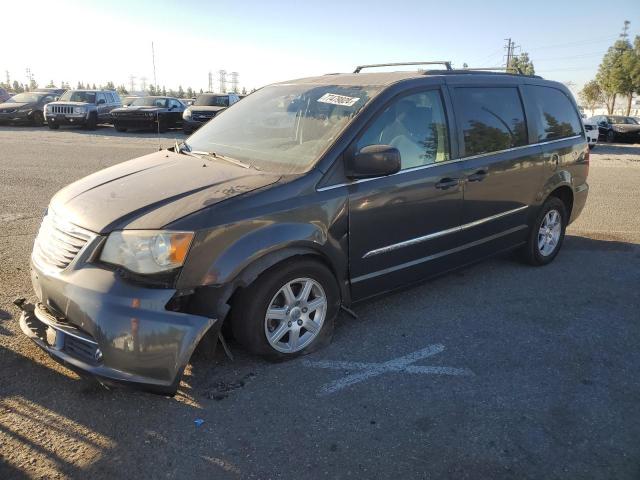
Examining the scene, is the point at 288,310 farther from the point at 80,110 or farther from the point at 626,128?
the point at 626,128

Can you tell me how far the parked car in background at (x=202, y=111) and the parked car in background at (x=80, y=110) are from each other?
14.7 feet

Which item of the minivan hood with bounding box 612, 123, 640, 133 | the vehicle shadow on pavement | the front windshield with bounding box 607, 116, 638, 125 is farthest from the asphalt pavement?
the front windshield with bounding box 607, 116, 638, 125

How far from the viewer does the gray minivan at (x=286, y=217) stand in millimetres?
2807

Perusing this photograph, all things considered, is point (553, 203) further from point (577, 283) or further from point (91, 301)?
point (91, 301)

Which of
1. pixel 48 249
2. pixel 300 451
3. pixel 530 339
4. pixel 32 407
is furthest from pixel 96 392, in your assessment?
pixel 530 339

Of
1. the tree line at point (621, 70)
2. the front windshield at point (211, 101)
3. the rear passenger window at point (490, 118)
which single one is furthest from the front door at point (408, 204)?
the tree line at point (621, 70)

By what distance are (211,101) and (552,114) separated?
722 inches

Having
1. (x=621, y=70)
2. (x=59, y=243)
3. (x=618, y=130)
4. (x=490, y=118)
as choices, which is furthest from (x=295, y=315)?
(x=621, y=70)

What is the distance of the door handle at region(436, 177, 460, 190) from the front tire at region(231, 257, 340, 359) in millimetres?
1208

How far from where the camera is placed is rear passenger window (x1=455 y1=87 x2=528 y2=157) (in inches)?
170

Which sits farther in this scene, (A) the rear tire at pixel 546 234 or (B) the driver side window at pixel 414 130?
(A) the rear tire at pixel 546 234

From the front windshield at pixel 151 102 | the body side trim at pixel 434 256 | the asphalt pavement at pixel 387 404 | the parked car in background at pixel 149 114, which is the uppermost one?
the front windshield at pixel 151 102

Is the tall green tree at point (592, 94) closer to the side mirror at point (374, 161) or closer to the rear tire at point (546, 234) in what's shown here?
the rear tire at point (546, 234)

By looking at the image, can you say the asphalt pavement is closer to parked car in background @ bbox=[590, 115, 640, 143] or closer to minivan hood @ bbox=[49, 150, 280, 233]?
minivan hood @ bbox=[49, 150, 280, 233]
